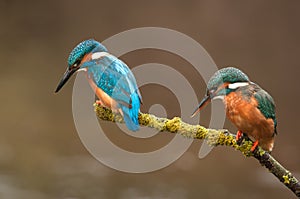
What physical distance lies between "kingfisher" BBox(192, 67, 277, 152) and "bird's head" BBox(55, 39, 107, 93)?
0.29 metres

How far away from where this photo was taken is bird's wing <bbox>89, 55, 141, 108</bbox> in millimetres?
1468

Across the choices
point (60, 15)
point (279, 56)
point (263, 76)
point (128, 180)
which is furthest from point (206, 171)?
point (60, 15)

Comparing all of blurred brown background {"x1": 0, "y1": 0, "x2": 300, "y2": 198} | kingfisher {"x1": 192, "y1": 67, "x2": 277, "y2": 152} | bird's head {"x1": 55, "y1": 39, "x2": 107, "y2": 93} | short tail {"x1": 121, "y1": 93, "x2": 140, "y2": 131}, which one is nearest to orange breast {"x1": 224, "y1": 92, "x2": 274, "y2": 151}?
kingfisher {"x1": 192, "y1": 67, "x2": 277, "y2": 152}

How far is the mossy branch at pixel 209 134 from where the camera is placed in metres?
1.51

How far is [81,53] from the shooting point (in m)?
1.44

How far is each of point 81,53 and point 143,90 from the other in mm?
5515

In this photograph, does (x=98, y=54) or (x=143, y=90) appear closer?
(x=98, y=54)

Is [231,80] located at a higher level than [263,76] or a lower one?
lower

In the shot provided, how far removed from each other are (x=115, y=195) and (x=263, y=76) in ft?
9.06

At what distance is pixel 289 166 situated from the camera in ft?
19.4

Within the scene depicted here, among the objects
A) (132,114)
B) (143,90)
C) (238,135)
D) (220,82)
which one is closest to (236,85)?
(220,82)

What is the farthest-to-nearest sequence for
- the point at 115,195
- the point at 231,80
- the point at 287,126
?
the point at 287,126, the point at 115,195, the point at 231,80

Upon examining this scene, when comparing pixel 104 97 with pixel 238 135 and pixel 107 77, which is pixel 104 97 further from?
pixel 238 135

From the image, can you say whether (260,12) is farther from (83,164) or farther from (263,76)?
(83,164)
